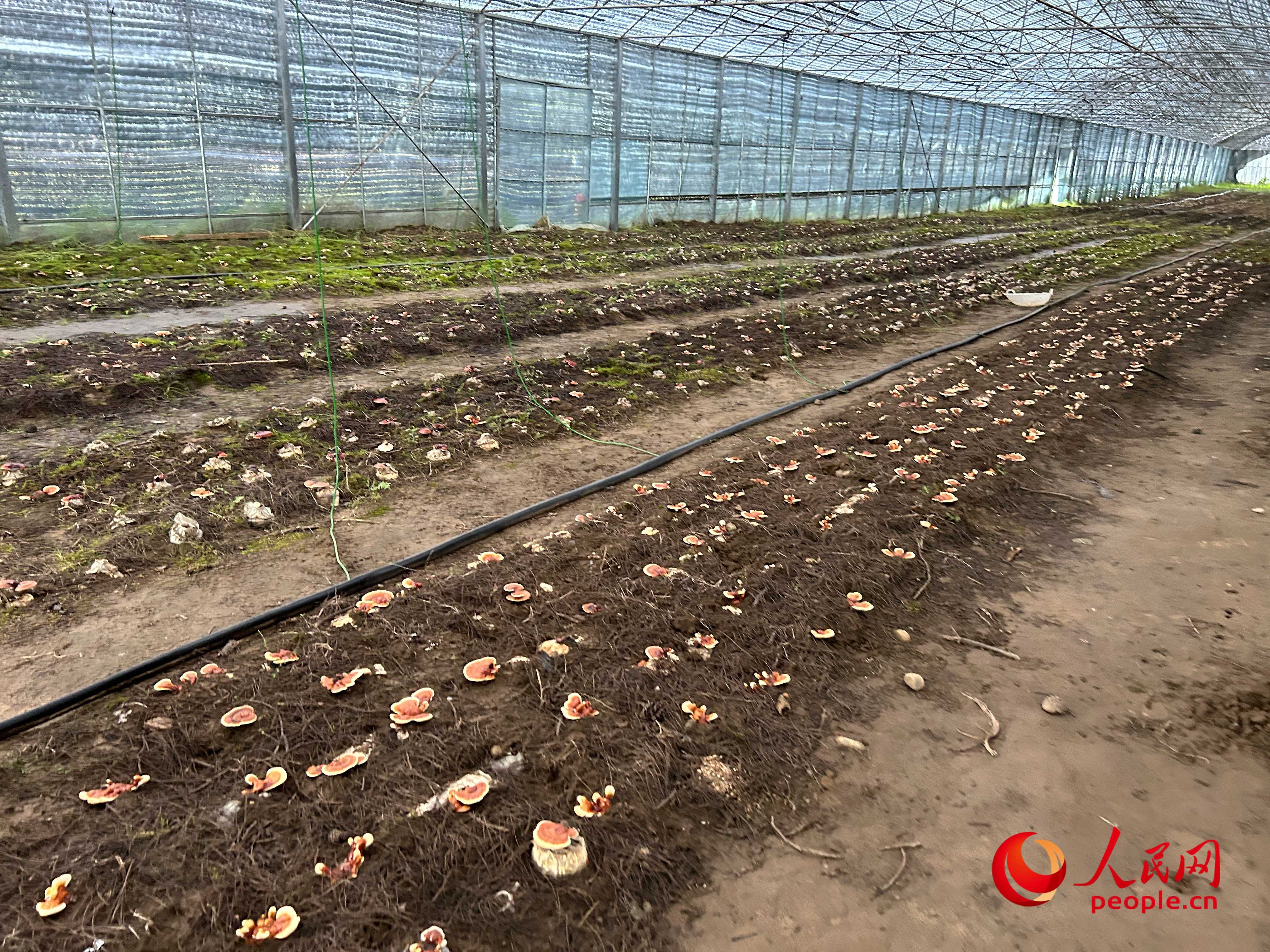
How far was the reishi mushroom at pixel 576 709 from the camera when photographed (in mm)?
2996

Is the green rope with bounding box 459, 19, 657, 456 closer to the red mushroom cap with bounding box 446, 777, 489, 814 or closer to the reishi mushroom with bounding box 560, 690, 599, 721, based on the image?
the reishi mushroom with bounding box 560, 690, 599, 721

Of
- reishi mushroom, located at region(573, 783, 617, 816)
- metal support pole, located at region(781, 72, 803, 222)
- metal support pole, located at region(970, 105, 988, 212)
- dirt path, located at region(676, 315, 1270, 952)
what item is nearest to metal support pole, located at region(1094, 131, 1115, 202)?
metal support pole, located at region(970, 105, 988, 212)

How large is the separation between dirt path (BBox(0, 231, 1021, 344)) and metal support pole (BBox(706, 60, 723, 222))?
31.8 feet

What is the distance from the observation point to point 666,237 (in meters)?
20.0

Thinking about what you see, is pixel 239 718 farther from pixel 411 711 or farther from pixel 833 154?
pixel 833 154

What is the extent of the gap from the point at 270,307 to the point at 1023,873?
10.2m

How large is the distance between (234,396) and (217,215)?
10.3 meters

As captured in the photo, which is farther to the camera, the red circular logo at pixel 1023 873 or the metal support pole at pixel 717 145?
the metal support pole at pixel 717 145

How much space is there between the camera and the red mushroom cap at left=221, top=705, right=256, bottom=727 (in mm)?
2869

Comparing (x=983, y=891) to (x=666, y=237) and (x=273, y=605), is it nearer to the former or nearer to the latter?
(x=273, y=605)

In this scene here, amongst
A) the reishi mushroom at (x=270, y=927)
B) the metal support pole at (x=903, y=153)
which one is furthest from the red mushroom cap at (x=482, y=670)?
the metal support pole at (x=903, y=153)

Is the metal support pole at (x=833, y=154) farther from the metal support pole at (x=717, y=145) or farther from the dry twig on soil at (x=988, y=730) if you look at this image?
the dry twig on soil at (x=988, y=730)

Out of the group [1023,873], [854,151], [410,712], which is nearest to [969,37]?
[854,151]

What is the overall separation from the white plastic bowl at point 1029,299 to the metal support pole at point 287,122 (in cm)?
1400
